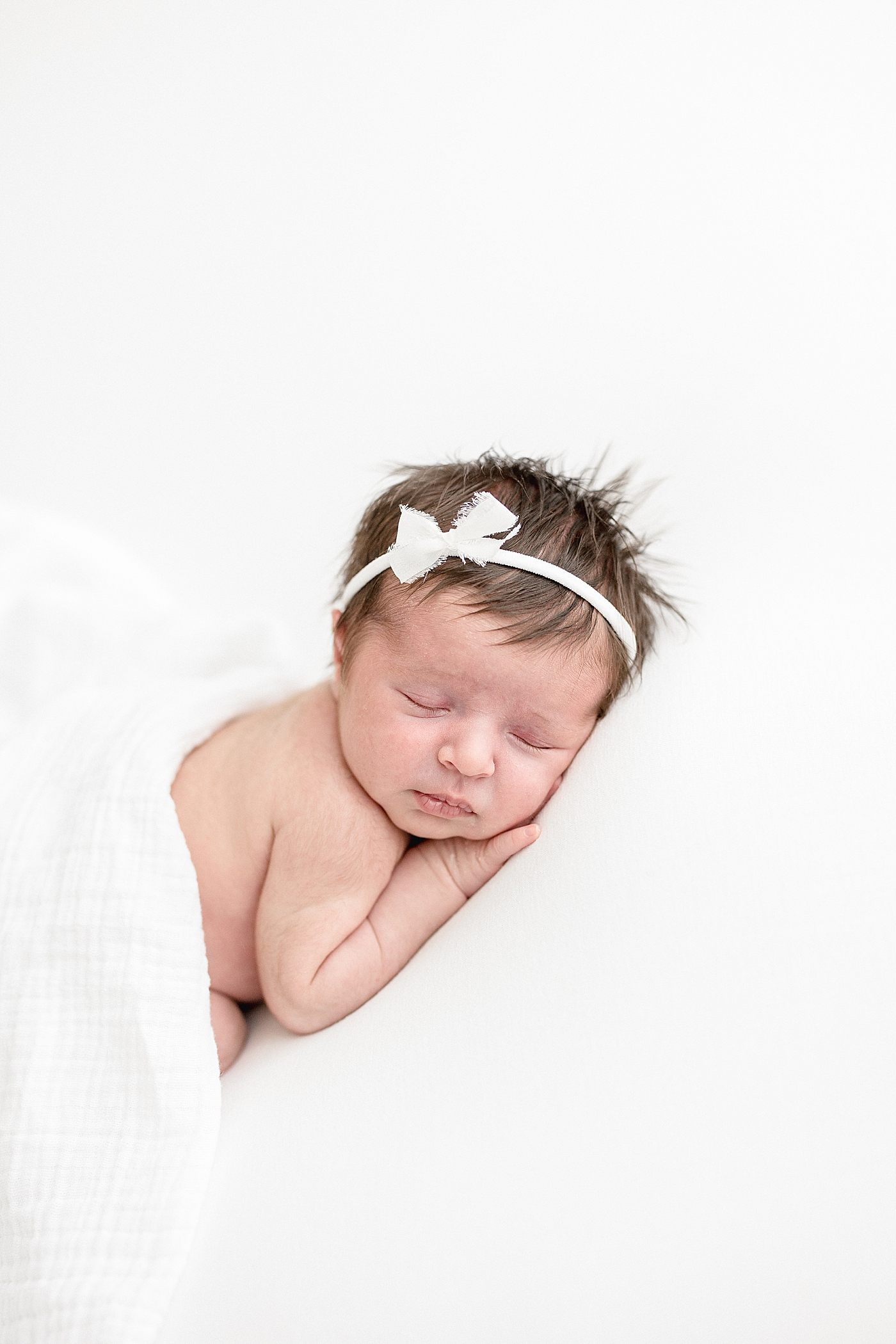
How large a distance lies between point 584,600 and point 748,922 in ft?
1.59

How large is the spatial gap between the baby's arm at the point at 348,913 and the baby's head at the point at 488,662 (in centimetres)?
5

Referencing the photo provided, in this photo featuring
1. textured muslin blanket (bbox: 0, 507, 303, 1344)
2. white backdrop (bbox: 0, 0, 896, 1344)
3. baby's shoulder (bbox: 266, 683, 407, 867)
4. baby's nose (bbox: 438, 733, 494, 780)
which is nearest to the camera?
white backdrop (bbox: 0, 0, 896, 1344)

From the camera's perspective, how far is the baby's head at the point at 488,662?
1.28m

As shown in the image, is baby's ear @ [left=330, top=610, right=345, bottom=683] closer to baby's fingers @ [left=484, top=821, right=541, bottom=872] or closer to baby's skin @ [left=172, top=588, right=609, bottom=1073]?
baby's skin @ [left=172, top=588, right=609, bottom=1073]

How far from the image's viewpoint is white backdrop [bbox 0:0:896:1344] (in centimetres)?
96

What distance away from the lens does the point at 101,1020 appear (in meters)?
1.27

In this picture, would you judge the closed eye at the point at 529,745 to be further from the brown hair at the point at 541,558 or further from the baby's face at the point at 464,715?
the brown hair at the point at 541,558

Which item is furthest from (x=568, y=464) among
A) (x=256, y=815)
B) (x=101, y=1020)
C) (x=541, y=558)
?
(x=101, y=1020)

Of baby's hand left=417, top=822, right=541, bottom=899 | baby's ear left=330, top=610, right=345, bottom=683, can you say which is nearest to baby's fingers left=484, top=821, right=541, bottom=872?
baby's hand left=417, top=822, right=541, bottom=899

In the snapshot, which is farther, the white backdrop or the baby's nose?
the baby's nose

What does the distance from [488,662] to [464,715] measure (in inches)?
3.4

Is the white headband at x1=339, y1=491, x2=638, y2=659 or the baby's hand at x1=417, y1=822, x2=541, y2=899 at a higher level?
the white headband at x1=339, y1=491, x2=638, y2=659

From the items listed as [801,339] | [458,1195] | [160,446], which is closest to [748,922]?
[458,1195]

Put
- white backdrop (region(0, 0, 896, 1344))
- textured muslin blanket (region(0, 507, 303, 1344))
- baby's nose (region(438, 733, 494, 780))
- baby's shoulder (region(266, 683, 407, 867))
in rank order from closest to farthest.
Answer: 1. white backdrop (region(0, 0, 896, 1344))
2. textured muslin blanket (region(0, 507, 303, 1344))
3. baby's nose (region(438, 733, 494, 780))
4. baby's shoulder (region(266, 683, 407, 867))
